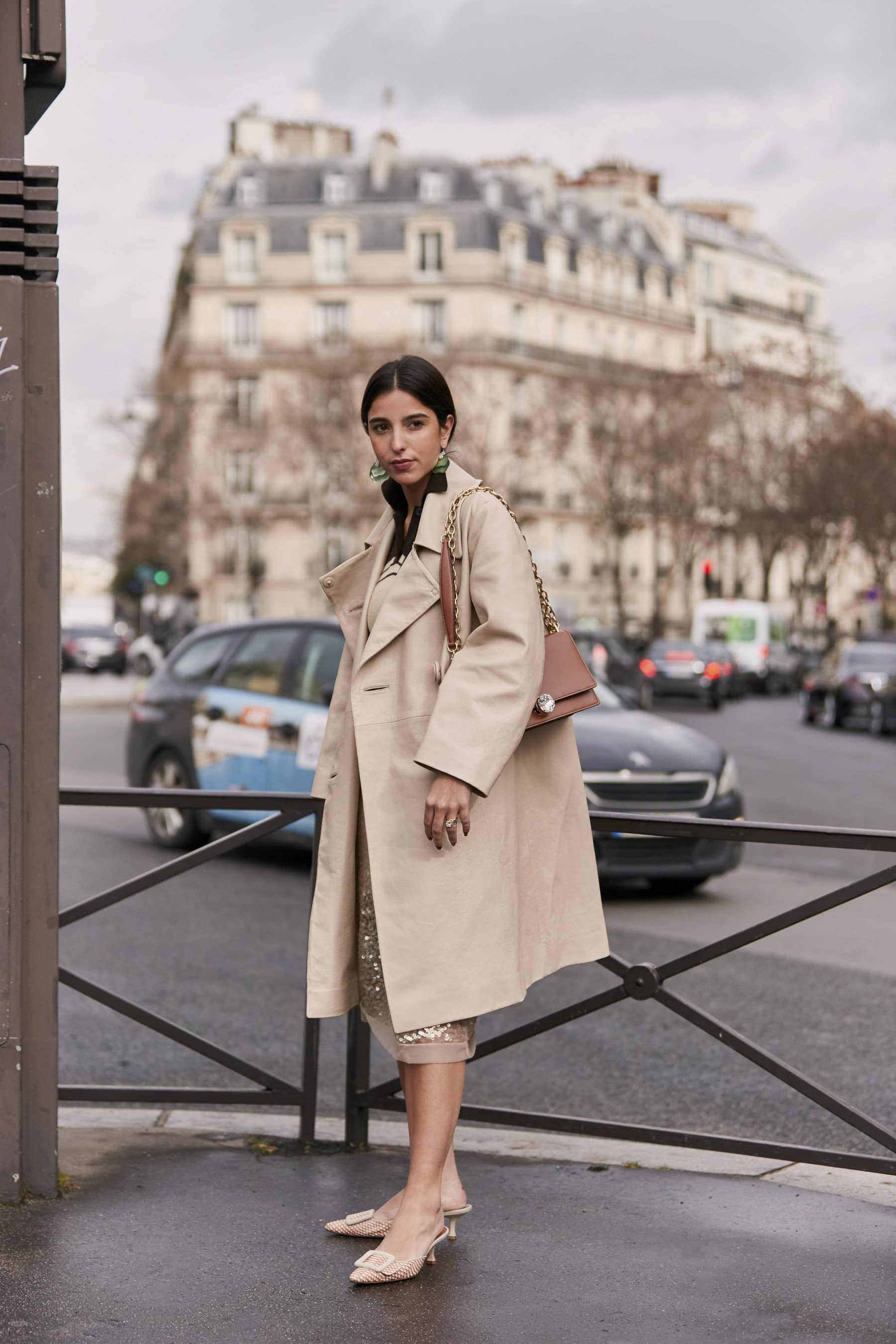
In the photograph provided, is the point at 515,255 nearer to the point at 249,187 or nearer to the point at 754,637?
the point at 249,187

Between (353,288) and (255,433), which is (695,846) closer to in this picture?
(255,433)

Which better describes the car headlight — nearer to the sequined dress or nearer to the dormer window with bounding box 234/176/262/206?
the sequined dress

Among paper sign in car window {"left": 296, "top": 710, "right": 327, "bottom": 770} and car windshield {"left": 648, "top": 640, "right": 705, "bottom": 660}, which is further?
car windshield {"left": 648, "top": 640, "right": 705, "bottom": 660}

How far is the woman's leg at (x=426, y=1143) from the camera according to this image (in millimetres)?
3375

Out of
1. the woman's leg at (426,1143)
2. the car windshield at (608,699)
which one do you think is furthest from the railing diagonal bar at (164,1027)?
the car windshield at (608,699)

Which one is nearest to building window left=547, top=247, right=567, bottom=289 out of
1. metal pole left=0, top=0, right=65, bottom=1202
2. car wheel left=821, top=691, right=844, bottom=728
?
car wheel left=821, top=691, right=844, bottom=728

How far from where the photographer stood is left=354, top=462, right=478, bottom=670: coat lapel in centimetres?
339

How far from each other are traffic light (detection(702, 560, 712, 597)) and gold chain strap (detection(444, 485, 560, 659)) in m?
46.3

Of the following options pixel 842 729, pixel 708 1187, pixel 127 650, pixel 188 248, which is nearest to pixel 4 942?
pixel 708 1187

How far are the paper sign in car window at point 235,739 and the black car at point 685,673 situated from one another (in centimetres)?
2506

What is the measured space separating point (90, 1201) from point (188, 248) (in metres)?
76.9

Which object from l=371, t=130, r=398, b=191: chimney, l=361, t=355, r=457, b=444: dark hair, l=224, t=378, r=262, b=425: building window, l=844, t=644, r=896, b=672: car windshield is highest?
l=371, t=130, r=398, b=191: chimney

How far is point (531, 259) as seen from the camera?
7562 centimetres

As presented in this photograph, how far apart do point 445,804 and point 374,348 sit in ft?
184
